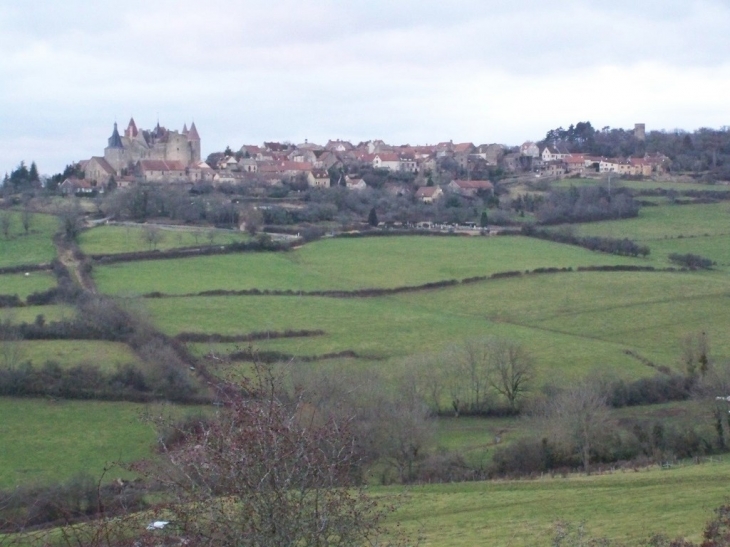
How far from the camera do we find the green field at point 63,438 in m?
26.3

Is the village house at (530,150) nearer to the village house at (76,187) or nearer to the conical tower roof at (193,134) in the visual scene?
the conical tower roof at (193,134)

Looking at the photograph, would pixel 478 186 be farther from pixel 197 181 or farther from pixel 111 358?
pixel 111 358

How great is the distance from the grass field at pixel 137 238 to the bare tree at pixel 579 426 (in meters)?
36.8

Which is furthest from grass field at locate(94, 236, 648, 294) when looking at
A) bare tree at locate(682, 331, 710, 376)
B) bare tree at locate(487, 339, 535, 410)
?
bare tree at locate(682, 331, 710, 376)

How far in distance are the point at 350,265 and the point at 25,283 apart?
1897cm

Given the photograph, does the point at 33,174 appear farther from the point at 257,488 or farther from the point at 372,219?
the point at 257,488

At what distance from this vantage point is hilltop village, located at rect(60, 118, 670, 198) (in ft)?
321

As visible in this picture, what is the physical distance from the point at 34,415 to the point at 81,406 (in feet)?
5.24

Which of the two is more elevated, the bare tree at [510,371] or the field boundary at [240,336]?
the field boundary at [240,336]

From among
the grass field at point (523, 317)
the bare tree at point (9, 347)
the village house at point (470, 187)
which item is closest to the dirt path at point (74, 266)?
the grass field at point (523, 317)

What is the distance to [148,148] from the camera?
373 feet

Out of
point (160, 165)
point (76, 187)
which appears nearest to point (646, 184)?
point (160, 165)

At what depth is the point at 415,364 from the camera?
34750 millimetres

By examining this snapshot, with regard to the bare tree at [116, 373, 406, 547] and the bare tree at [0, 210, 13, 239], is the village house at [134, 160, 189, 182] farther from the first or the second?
the bare tree at [116, 373, 406, 547]
